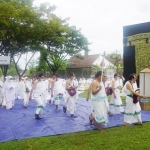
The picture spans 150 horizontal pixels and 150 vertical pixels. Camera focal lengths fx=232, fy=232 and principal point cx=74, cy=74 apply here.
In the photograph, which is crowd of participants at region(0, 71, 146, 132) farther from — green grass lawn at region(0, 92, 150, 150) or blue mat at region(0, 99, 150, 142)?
green grass lawn at region(0, 92, 150, 150)

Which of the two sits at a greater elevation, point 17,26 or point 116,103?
point 17,26

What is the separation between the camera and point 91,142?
20.0 feet

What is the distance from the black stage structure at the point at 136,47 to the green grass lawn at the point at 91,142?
819cm

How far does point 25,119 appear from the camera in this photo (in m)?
9.09

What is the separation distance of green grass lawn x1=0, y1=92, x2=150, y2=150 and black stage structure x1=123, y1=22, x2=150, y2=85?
8195mm

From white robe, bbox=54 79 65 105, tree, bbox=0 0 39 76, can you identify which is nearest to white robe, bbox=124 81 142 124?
white robe, bbox=54 79 65 105

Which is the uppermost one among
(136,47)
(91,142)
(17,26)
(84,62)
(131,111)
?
(17,26)

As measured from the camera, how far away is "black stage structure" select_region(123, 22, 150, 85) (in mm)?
14508

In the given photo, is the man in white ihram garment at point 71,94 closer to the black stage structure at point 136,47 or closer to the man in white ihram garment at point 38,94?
the man in white ihram garment at point 38,94

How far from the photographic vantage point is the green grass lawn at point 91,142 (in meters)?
5.71

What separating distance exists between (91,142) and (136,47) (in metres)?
10.4

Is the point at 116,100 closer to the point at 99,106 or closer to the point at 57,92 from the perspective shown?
the point at 57,92

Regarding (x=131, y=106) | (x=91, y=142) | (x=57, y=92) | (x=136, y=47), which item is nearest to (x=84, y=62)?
(x=136, y=47)

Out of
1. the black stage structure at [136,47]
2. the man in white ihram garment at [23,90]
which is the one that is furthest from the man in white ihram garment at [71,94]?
the black stage structure at [136,47]
